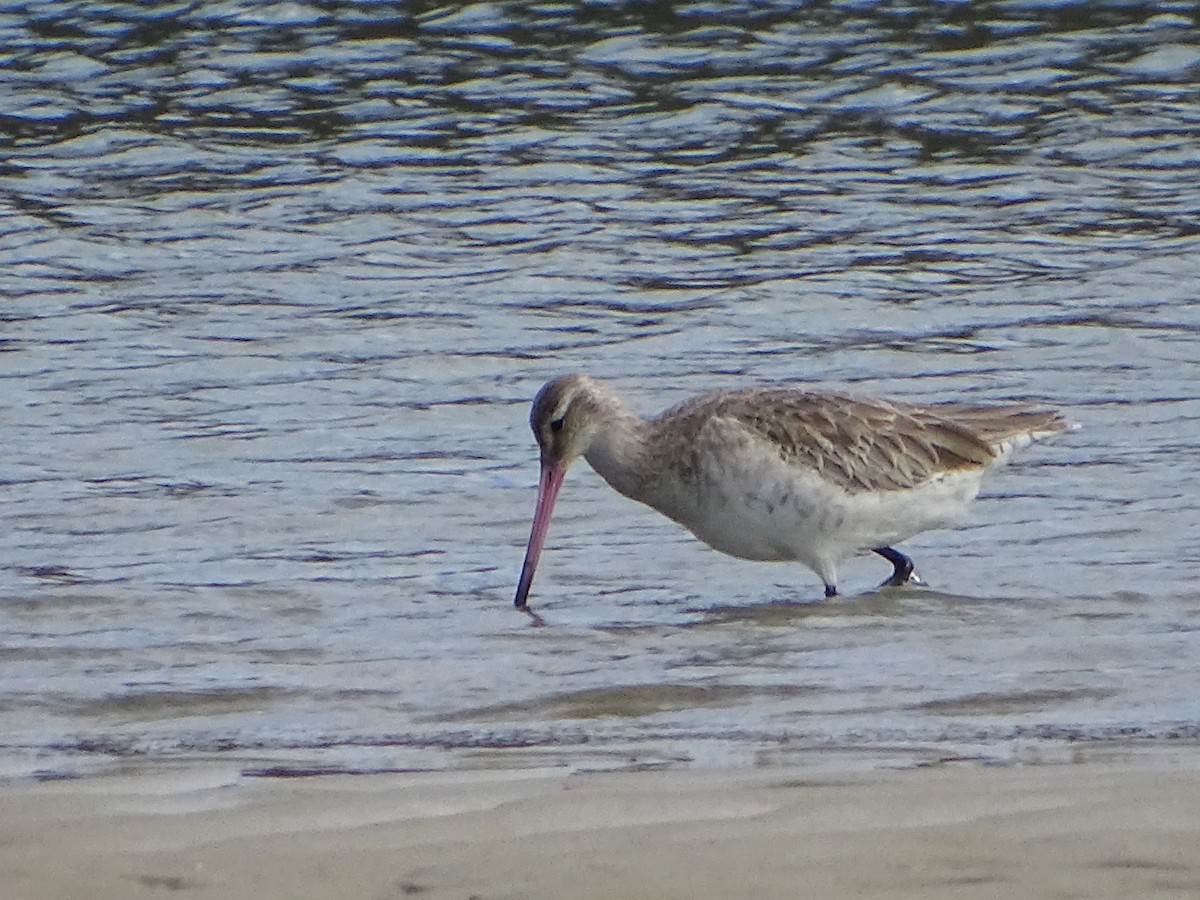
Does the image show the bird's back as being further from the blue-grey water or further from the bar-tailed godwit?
the blue-grey water

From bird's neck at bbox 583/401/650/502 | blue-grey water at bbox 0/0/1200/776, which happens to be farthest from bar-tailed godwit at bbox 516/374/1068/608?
blue-grey water at bbox 0/0/1200/776

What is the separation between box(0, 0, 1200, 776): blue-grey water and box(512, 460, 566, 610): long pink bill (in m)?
0.09

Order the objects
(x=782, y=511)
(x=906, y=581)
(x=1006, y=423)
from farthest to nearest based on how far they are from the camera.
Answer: (x=1006, y=423), (x=906, y=581), (x=782, y=511)

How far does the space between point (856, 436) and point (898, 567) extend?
0.48m

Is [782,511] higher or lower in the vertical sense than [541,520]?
higher

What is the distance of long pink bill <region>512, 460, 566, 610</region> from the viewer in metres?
7.78

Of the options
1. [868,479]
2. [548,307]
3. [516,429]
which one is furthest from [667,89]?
[868,479]

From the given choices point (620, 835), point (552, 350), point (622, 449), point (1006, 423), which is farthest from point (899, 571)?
point (620, 835)

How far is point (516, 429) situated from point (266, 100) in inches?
252

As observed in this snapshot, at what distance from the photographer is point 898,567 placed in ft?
26.6

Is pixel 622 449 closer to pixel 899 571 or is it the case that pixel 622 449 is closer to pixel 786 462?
pixel 786 462

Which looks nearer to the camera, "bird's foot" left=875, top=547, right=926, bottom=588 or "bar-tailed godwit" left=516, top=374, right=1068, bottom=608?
"bar-tailed godwit" left=516, top=374, right=1068, bottom=608

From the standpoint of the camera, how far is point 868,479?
26.0 ft

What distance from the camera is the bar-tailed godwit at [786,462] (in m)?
7.79
